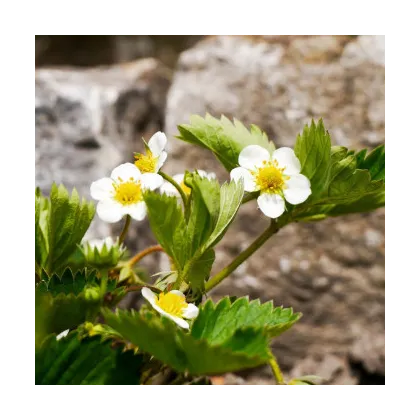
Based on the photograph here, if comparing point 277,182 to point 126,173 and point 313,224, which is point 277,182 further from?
point 313,224

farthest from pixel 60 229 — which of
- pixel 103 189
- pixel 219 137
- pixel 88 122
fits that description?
pixel 88 122

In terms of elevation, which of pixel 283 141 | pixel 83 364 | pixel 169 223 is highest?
pixel 283 141

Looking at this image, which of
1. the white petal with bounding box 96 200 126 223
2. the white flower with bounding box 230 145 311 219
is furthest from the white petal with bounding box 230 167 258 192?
the white petal with bounding box 96 200 126 223

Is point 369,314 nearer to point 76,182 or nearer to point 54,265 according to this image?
point 76,182

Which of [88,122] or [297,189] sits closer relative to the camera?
[297,189]

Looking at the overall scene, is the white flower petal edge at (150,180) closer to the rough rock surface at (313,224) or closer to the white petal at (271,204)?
the white petal at (271,204)

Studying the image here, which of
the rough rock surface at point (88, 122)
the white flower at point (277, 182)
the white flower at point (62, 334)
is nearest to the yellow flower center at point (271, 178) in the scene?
the white flower at point (277, 182)

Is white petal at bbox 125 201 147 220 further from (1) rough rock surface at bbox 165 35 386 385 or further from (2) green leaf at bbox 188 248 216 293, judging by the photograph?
(1) rough rock surface at bbox 165 35 386 385
